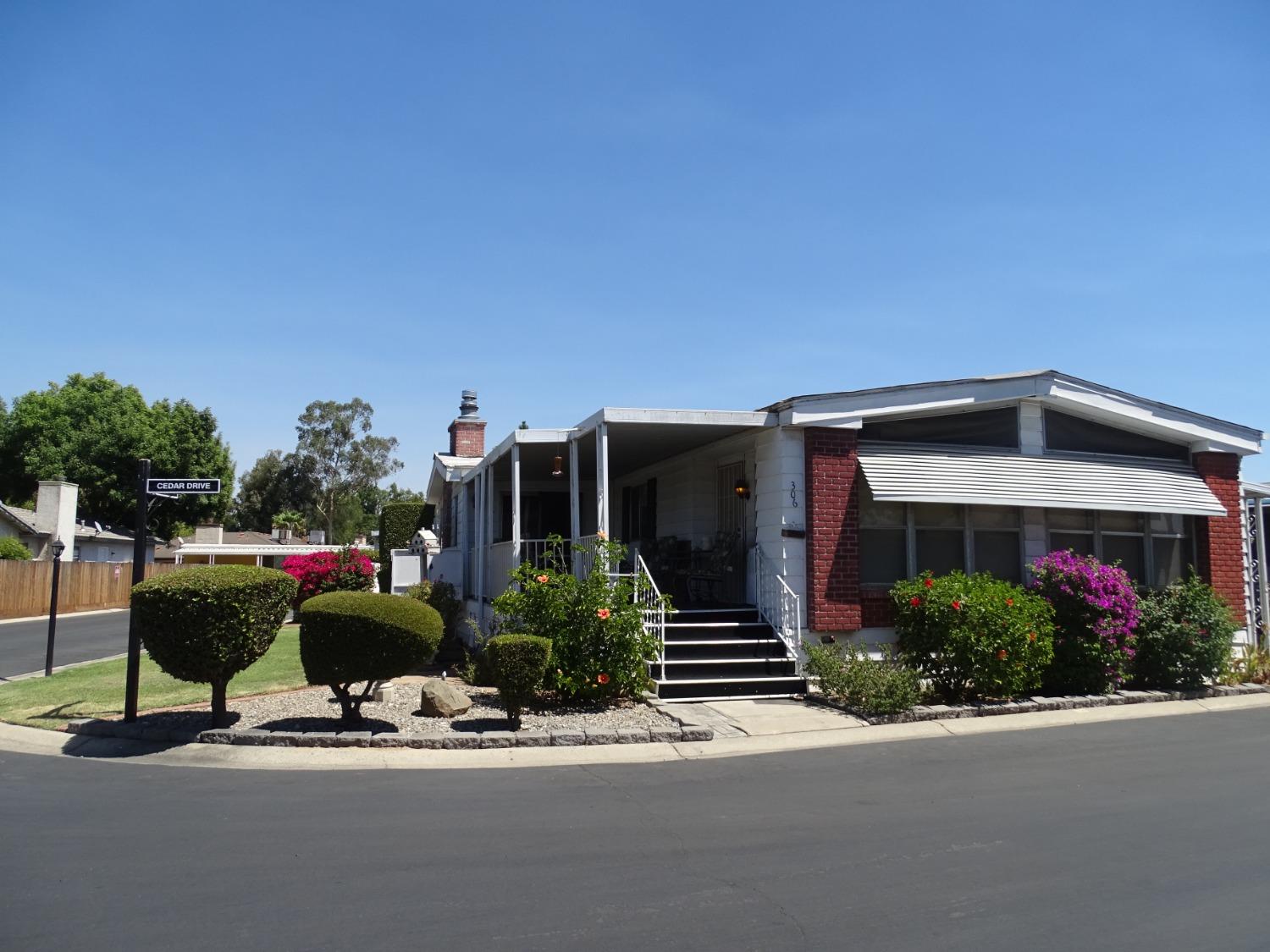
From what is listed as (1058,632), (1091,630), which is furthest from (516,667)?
(1091,630)

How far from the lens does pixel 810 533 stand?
11891 millimetres

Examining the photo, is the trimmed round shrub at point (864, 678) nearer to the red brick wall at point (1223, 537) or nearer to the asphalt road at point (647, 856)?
the asphalt road at point (647, 856)

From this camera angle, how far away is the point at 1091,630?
1156 cm

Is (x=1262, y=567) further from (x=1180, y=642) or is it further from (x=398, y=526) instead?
(x=398, y=526)

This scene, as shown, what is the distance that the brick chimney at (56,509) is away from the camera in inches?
1328

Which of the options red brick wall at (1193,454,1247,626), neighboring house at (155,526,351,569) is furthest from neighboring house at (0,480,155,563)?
red brick wall at (1193,454,1247,626)

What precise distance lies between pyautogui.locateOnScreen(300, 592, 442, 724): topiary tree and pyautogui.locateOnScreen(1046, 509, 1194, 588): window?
946 cm

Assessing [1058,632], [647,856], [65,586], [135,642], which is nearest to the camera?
[647,856]

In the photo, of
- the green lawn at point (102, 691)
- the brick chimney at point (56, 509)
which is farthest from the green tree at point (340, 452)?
the green lawn at point (102, 691)

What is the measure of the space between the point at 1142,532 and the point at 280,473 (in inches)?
2060

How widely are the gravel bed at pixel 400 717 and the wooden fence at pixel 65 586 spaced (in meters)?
19.5

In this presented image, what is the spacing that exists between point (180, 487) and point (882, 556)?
8.56 metres

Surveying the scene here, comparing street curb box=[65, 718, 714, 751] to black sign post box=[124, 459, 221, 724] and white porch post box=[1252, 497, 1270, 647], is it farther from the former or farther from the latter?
white porch post box=[1252, 497, 1270, 647]

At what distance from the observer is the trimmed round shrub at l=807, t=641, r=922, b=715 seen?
10156 mm
